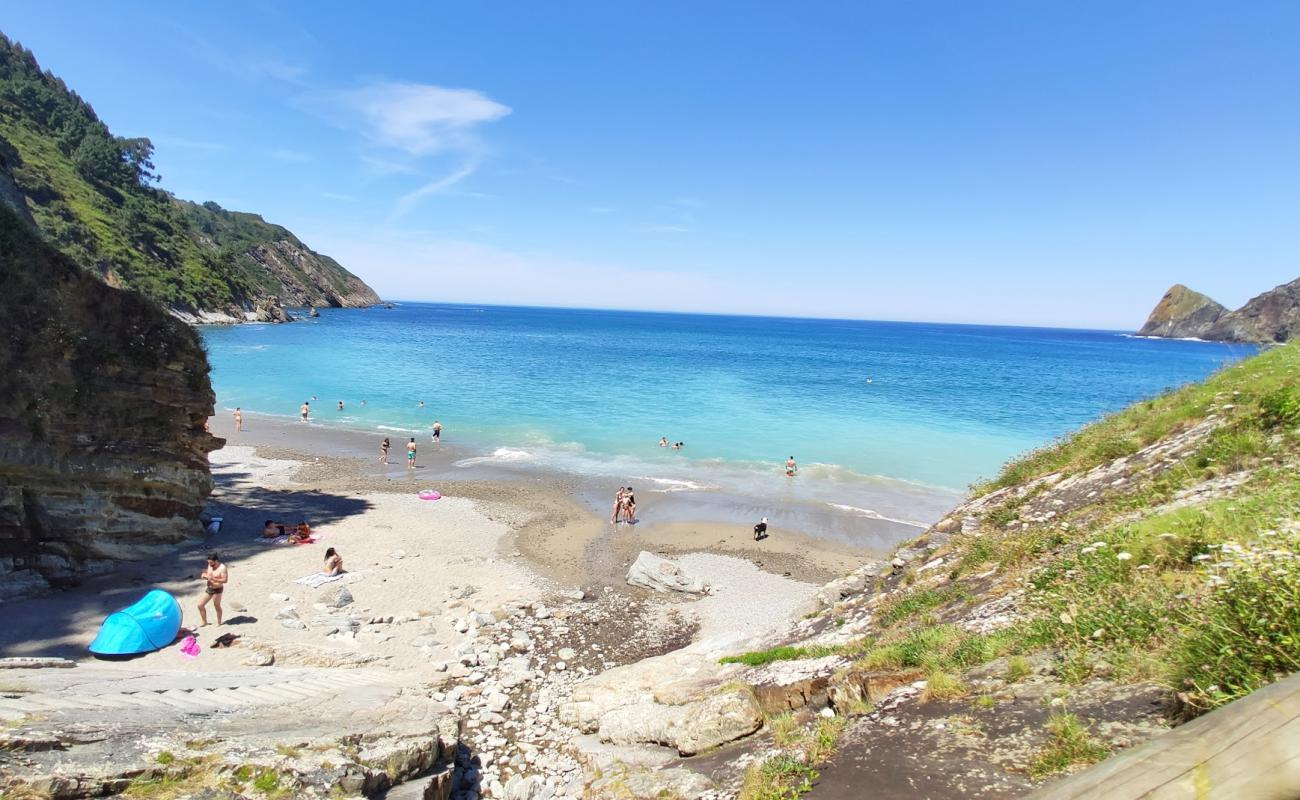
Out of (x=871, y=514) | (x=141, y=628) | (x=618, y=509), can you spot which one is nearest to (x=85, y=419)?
(x=141, y=628)

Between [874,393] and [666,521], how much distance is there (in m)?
45.3

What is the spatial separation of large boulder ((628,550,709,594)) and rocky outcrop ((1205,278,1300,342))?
154 metres

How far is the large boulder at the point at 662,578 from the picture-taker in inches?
680

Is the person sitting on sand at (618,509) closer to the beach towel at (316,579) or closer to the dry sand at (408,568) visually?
Answer: the dry sand at (408,568)

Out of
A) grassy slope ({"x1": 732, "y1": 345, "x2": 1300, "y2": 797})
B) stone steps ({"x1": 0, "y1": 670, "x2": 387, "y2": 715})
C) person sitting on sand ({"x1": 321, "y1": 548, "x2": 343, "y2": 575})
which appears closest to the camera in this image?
grassy slope ({"x1": 732, "y1": 345, "x2": 1300, "y2": 797})

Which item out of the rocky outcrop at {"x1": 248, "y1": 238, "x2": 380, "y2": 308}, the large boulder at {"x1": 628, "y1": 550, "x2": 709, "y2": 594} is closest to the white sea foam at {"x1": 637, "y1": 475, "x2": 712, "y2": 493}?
the large boulder at {"x1": 628, "y1": 550, "x2": 709, "y2": 594}

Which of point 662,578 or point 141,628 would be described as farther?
point 662,578

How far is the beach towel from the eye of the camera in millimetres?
15836

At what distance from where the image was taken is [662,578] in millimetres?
17500

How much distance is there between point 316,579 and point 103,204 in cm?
10374

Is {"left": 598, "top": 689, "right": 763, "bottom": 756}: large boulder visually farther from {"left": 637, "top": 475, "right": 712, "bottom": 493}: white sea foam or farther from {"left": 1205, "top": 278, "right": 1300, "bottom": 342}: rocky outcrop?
{"left": 1205, "top": 278, "right": 1300, "bottom": 342}: rocky outcrop

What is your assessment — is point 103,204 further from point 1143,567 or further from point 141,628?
point 1143,567

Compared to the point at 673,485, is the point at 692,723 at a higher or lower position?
higher

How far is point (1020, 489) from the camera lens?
10.6 meters
